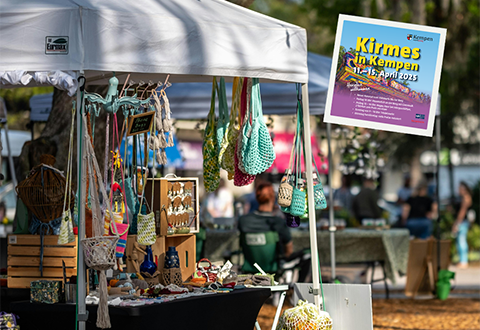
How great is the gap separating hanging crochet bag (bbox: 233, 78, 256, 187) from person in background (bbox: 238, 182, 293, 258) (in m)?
3.01

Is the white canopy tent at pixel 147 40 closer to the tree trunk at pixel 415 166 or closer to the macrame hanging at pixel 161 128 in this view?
the macrame hanging at pixel 161 128

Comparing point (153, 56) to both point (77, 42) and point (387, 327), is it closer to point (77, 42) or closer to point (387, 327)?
point (77, 42)

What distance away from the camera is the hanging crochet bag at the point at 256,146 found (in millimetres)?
4418

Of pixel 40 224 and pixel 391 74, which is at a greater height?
pixel 391 74

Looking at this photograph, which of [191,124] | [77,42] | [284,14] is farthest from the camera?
[284,14]

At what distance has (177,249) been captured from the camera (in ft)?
16.7

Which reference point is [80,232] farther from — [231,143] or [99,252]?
[231,143]

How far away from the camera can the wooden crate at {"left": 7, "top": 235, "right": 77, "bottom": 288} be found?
180 inches

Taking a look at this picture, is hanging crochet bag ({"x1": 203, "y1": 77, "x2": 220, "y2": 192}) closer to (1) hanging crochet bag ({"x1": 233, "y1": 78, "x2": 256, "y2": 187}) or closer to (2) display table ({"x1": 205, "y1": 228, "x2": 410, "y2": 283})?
(1) hanging crochet bag ({"x1": 233, "y1": 78, "x2": 256, "y2": 187})

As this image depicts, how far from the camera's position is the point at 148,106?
4.93 meters

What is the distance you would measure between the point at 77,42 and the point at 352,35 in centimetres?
185

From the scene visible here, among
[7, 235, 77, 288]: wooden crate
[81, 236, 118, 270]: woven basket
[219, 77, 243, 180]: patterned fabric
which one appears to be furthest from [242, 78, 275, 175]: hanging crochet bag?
[7, 235, 77, 288]: wooden crate

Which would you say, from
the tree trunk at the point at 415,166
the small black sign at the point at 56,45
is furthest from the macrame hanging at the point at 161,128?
the tree trunk at the point at 415,166

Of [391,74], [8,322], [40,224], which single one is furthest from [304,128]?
[8,322]
